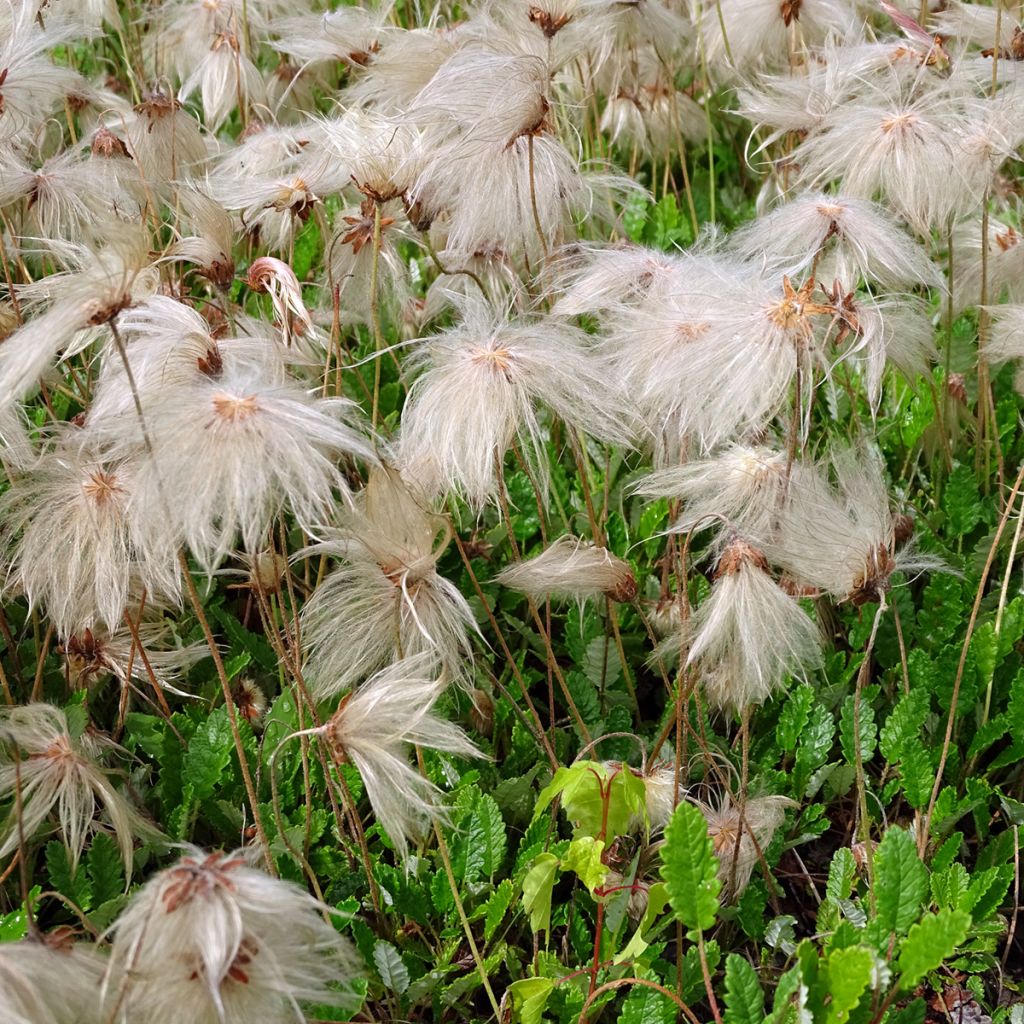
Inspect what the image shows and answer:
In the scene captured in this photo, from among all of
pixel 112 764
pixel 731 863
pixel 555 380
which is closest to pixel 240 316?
pixel 555 380

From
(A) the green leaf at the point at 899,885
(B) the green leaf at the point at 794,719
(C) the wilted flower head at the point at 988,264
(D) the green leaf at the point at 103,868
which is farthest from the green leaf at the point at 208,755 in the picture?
(C) the wilted flower head at the point at 988,264

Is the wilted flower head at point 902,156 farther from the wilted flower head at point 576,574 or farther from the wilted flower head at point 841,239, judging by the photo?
the wilted flower head at point 576,574

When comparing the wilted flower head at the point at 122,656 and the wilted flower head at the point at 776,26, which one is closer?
the wilted flower head at the point at 122,656

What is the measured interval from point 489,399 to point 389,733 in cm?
46

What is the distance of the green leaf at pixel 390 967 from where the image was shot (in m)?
1.76

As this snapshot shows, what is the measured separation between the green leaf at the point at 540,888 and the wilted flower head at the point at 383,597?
0.29 meters

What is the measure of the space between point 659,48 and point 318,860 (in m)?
1.94

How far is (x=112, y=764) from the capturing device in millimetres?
2152

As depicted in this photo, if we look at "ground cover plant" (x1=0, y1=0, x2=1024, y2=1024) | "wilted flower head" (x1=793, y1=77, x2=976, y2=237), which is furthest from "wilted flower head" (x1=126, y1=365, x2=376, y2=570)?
"wilted flower head" (x1=793, y1=77, x2=976, y2=237)

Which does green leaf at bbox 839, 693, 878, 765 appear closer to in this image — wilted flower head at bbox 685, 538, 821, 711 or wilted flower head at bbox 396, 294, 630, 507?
wilted flower head at bbox 685, 538, 821, 711

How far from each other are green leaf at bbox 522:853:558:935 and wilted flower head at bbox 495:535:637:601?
39 cm

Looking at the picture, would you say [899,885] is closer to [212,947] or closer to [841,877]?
[841,877]

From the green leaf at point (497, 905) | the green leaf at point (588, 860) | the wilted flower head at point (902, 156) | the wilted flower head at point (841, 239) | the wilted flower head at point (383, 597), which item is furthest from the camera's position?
the wilted flower head at point (902, 156)

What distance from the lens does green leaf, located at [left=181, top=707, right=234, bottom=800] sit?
80.0 inches
